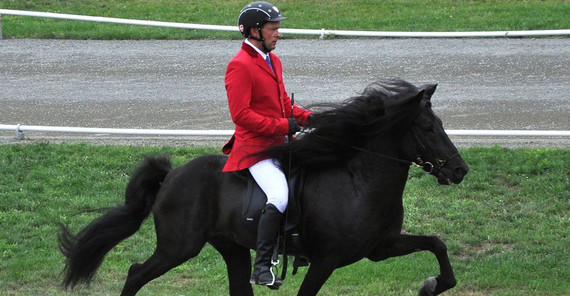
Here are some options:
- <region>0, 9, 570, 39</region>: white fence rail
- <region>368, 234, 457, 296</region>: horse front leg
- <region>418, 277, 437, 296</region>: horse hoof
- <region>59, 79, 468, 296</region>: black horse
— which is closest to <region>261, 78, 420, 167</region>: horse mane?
<region>59, 79, 468, 296</region>: black horse

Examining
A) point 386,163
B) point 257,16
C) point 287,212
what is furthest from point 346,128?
point 257,16

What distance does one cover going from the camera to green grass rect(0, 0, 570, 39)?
17109mm

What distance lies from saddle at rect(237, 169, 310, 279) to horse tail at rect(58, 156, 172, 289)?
916 millimetres

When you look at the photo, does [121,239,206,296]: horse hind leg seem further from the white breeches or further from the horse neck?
the horse neck

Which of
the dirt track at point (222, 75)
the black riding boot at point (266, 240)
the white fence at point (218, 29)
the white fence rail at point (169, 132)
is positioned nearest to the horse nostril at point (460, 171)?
the black riding boot at point (266, 240)

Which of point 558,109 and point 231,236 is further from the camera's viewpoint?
point 558,109

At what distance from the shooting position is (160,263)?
7699 mm

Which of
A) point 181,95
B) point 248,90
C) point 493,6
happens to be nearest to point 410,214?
point 248,90

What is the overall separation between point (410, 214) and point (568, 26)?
706cm

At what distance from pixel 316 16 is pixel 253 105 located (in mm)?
10978

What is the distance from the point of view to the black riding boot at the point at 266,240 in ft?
23.6

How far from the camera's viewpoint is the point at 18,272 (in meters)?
9.52

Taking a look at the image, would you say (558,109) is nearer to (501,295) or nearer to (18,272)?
(501,295)

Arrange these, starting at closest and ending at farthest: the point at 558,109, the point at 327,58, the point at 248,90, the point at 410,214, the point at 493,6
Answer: the point at 248,90 → the point at 410,214 → the point at 558,109 → the point at 327,58 → the point at 493,6
